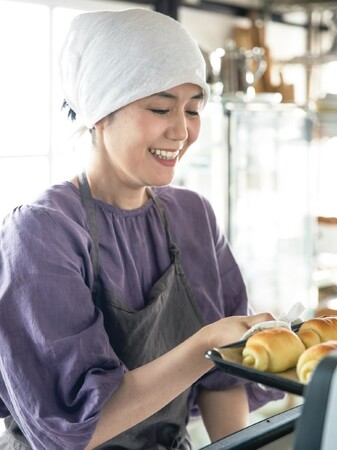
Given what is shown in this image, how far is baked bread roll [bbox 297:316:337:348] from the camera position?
1.02 metres

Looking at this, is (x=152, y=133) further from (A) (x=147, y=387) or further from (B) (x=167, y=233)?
(A) (x=147, y=387)

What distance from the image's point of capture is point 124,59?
138 cm

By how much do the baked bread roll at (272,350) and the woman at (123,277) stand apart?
14cm

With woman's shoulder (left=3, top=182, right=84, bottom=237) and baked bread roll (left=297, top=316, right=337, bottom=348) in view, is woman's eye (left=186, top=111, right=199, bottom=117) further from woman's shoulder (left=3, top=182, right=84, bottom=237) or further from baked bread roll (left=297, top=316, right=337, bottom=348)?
baked bread roll (left=297, top=316, right=337, bottom=348)

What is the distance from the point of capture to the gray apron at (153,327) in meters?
1.38

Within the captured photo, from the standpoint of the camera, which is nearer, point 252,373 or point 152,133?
point 252,373

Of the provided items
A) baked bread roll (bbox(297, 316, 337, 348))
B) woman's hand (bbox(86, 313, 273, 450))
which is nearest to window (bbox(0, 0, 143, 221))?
woman's hand (bbox(86, 313, 273, 450))

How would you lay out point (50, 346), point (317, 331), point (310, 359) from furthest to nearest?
point (50, 346), point (317, 331), point (310, 359)

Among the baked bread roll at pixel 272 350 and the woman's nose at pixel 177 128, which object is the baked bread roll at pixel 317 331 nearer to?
the baked bread roll at pixel 272 350

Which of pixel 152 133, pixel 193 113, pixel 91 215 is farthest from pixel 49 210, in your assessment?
pixel 193 113

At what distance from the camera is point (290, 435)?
1210 mm

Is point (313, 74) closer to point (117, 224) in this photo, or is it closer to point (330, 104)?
point (330, 104)

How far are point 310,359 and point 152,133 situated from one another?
602mm

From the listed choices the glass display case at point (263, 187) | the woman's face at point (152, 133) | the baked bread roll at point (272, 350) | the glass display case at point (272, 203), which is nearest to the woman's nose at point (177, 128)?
the woman's face at point (152, 133)
